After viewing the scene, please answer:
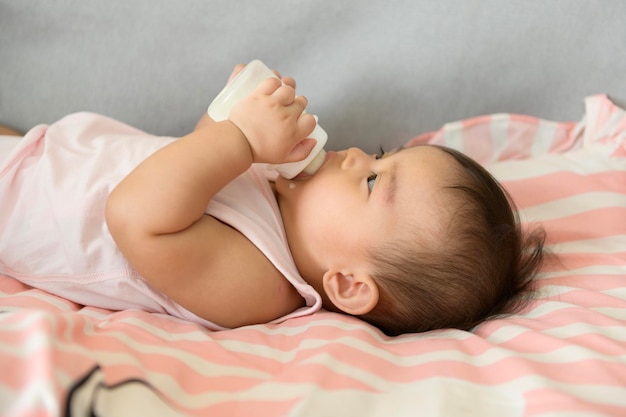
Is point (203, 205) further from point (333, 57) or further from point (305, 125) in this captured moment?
point (333, 57)

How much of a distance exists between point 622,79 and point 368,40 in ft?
1.83

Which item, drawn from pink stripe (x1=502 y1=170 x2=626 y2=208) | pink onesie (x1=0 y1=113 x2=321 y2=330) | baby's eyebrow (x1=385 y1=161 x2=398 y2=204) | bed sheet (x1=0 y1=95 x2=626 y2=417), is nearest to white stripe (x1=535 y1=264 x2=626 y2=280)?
bed sheet (x1=0 y1=95 x2=626 y2=417)

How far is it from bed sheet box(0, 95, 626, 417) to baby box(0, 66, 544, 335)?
0.05 m

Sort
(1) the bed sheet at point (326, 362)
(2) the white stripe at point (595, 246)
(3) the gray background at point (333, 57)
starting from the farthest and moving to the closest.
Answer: (3) the gray background at point (333, 57) < (2) the white stripe at point (595, 246) < (1) the bed sheet at point (326, 362)

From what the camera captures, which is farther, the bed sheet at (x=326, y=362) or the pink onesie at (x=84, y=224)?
→ the pink onesie at (x=84, y=224)

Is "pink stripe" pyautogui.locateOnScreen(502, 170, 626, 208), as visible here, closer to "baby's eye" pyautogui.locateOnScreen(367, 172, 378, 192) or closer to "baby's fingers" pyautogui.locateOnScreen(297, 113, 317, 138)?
"baby's eye" pyautogui.locateOnScreen(367, 172, 378, 192)

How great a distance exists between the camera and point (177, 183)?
865mm

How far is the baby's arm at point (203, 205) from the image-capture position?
33.8 inches

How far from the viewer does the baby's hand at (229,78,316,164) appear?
93cm

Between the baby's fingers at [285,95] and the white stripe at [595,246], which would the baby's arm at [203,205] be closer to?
the baby's fingers at [285,95]

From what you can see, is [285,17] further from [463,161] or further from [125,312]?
[125,312]

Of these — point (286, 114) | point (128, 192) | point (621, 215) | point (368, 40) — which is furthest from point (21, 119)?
point (621, 215)

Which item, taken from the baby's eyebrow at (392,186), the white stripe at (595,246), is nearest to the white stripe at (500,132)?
the white stripe at (595,246)

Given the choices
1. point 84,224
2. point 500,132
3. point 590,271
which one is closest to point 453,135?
point 500,132
